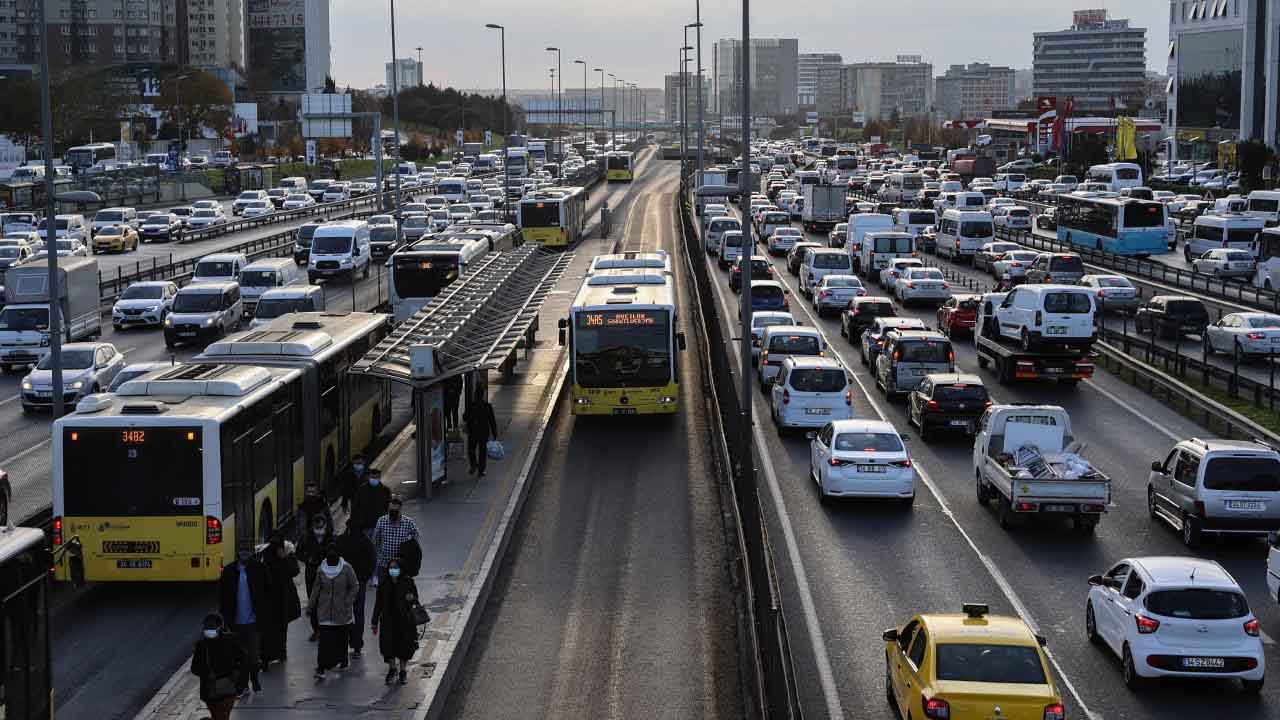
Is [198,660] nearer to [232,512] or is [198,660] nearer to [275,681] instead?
[275,681]

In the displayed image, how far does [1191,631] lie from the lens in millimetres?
17219

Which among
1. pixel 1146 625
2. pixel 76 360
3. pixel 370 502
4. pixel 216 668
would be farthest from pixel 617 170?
pixel 216 668

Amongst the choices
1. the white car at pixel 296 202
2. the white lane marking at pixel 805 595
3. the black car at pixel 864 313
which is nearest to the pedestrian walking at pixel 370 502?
the white lane marking at pixel 805 595

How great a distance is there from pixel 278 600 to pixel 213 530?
313 cm

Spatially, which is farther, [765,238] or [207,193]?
[207,193]

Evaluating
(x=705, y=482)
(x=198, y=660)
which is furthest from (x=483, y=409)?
(x=198, y=660)

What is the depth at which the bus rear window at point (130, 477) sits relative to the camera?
65.0 feet

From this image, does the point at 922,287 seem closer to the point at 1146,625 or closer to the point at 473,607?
the point at 473,607

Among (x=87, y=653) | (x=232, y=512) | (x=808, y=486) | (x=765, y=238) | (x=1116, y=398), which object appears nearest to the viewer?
(x=87, y=653)

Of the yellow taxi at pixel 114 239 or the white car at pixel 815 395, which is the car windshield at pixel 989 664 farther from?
the yellow taxi at pixel 114 239

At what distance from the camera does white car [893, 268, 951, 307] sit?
2196 inches

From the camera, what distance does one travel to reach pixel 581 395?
34.1 metres

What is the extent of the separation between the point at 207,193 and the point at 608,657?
110m

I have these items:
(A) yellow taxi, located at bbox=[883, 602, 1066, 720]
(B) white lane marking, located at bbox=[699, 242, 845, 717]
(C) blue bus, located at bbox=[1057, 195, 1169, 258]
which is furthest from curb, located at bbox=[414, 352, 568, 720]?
(C) blue bus, located at bbox=[1057, 195, 1169, 258]
